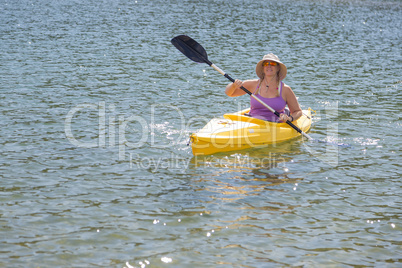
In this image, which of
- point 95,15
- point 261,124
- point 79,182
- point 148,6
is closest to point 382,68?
point 261,124

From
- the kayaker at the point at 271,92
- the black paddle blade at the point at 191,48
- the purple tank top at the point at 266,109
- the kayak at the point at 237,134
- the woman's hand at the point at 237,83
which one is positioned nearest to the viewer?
the kayak at the point at 237,134

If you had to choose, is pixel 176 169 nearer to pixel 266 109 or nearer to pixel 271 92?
pixel 266 109

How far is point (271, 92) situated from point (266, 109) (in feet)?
1.30

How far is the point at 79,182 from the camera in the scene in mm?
8188

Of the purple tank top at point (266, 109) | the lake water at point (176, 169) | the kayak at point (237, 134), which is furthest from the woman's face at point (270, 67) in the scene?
the lake water at point (176, 169)

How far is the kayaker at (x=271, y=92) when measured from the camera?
10.1m

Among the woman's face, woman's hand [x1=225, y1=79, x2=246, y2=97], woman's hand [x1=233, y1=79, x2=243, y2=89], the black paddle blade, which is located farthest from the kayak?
the black paddle blade

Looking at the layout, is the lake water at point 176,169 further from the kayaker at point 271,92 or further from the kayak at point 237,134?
the kayaker at point 271,92

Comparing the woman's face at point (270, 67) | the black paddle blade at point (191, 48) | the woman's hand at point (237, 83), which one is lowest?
the woman's hand at point (237, 83)

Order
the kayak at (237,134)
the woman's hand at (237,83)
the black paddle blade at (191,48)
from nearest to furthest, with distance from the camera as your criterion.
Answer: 1. the kayak at (237,134)
2. the woman's hand at (237,83)
3. the black paddle blade at (191,48)

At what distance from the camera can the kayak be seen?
31.1ft

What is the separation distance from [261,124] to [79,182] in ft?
12.9

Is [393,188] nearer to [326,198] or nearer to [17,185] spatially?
[326,198]

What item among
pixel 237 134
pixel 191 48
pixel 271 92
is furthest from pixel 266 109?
pixel 191 48
